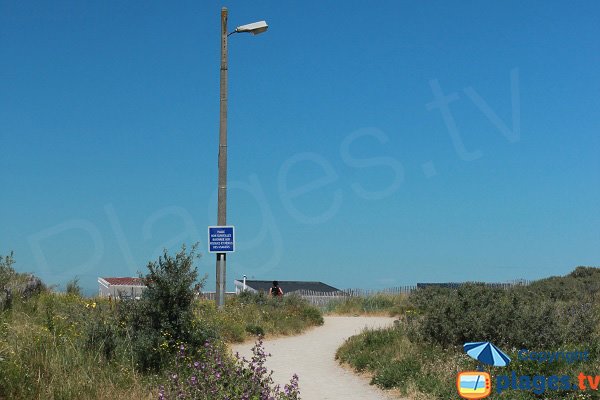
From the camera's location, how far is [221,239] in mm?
19594

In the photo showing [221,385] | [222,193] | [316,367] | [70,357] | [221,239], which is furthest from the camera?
[222,193]

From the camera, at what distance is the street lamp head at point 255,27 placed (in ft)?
64.0

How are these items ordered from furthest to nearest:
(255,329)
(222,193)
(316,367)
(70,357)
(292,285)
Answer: (292,285) < (222,193) < (255,329) < (316,367) < (70,357)

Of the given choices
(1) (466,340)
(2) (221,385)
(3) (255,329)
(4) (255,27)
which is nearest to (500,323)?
(1) (466,340)

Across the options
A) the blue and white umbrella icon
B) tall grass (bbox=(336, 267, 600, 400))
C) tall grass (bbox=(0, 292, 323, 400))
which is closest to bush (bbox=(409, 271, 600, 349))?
tall grass (bbox=(336, 267, 600, 400))

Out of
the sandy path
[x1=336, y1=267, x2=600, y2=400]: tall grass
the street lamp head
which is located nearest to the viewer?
[x1=336, y1=267, x2=600, y2=400]: tall grass

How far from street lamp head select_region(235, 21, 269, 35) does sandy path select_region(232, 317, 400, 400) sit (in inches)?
345

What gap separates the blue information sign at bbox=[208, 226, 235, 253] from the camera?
19.5m

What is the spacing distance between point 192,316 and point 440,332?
4.68 m

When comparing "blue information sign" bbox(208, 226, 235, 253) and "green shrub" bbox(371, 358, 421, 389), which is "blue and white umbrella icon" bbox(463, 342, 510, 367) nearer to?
"green shrub" bbox(371, 358, 421, 389)

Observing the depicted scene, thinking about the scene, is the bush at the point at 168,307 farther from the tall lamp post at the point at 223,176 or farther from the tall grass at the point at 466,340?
the tall lamp post at the point at 223,176

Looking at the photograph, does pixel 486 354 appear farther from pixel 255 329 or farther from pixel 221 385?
pixel 255 329

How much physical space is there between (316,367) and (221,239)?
251 inches

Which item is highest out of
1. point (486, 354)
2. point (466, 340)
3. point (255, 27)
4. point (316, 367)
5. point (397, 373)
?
point (255, 27)
